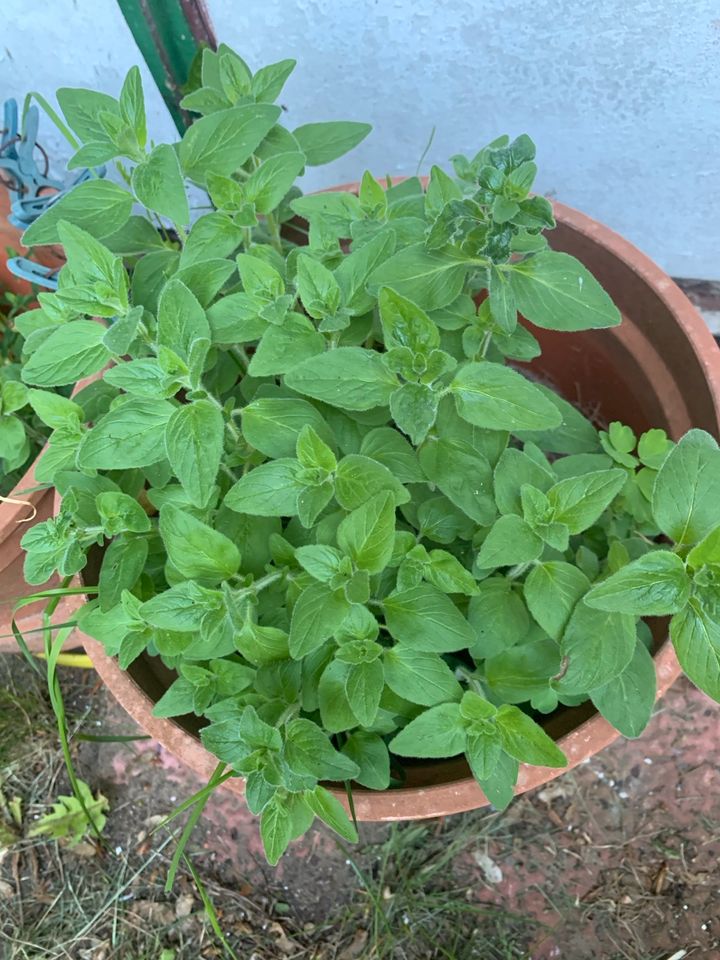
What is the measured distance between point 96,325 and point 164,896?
113 centimetres

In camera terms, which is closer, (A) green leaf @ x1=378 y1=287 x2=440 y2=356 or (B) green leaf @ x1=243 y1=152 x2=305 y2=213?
(A) green leaf @ x1=378 y1=287 x2=440 y2=356

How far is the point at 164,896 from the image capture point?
1555 mm

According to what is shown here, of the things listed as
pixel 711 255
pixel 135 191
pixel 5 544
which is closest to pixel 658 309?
pixel 711 255

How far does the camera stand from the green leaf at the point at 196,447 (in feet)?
3.01

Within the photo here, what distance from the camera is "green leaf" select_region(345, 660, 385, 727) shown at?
923 millimetres

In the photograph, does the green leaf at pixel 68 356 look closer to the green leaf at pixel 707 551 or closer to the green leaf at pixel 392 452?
the green leaf at pixel 392 452

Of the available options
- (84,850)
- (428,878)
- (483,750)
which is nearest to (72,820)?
(84,850)

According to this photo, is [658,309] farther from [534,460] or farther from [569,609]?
[569,609]

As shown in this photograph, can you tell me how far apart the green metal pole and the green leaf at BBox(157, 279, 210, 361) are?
28.0 inches

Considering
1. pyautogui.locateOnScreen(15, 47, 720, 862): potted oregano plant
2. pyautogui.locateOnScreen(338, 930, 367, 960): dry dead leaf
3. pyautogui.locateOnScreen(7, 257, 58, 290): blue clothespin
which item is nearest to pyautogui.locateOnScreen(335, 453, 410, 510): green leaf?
pyautogui.locateOnScreen(15, 47, 720, 862): potted oregano plant

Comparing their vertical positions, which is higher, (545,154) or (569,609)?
(545,154)

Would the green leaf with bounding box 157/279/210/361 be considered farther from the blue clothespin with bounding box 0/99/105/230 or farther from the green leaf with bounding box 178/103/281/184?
the blue clothespin with bounding box 0/99/105/230

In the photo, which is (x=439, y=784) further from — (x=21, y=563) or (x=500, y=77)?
(x=500, y=77)

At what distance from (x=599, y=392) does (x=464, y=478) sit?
0.67 metres
